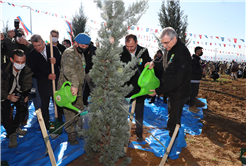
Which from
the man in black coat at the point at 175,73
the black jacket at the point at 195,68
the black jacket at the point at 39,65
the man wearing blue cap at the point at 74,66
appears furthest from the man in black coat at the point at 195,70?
the black jacket at the point at 39,65

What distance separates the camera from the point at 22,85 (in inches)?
119

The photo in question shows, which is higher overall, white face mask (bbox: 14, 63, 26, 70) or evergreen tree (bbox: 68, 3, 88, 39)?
evergreen tree (bbox: 68, 3, 88, 39)

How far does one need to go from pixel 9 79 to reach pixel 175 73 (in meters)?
2.69

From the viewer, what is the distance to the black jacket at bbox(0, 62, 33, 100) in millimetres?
2706

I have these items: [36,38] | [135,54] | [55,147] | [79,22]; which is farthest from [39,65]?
[79,22]

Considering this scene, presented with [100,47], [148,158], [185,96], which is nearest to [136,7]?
[100,47]

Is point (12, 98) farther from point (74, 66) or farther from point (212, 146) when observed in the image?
point (212, 146)

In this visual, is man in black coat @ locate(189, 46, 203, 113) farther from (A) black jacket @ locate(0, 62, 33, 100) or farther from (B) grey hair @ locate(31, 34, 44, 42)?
(A) black jacket @ locate(0, 62, 33, 100)

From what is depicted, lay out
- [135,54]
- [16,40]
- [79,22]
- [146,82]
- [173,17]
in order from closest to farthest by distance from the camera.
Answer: [146,82] < [135,54] < [16,40] < [173,17] < [79,22]

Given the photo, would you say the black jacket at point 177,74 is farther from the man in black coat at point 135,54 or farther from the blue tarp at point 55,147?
the blue tarp at point 55,147

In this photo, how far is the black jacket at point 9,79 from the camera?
2.71 meters

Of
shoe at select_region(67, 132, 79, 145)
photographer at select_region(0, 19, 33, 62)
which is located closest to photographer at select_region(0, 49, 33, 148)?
shoe at select_region(67, 132, 79, 145)

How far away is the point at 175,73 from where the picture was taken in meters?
2.43

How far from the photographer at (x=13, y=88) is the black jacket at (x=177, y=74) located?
2317mm
